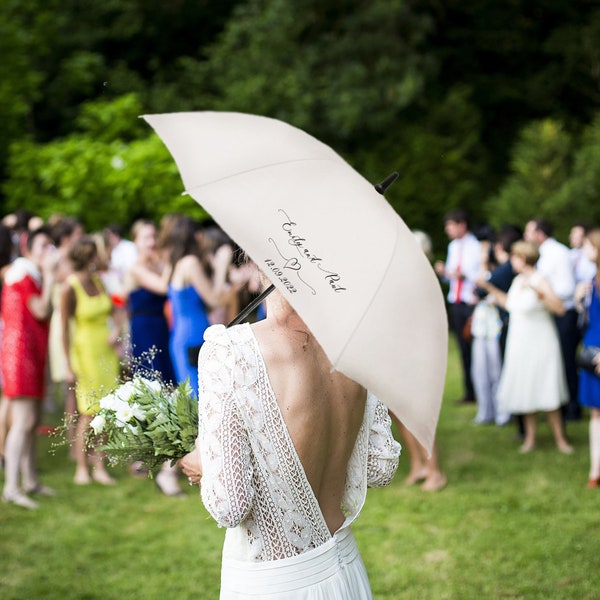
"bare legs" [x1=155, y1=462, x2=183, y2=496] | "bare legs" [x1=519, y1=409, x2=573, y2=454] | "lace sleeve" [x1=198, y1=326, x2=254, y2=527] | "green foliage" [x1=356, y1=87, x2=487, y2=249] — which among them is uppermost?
"lace sleeve" [x1=198, y1=326, x2=254, y2=527]

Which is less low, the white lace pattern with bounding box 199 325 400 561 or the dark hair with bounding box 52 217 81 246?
the white lace pattern with bounding box 199 325 400 561

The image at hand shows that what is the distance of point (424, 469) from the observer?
7.34 meters

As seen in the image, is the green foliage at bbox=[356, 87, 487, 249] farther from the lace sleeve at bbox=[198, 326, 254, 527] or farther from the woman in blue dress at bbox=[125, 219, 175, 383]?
the lace sleeve at bbox=[198, 326, 254, 527]

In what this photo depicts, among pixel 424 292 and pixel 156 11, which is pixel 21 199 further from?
pixel 424 292

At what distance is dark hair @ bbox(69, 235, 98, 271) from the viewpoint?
7.26 m

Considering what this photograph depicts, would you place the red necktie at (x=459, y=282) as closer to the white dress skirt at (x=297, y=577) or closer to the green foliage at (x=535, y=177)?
the white dress skirt at (x=297, y=577)

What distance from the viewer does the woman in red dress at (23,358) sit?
6.90 metres

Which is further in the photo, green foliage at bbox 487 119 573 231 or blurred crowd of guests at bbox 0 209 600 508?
green foliage at bbox 487 119 573 231

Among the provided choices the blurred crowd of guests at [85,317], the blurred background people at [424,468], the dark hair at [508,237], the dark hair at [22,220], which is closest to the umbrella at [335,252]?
the blurred crowd of guests at [85,317]

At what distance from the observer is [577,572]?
517cm

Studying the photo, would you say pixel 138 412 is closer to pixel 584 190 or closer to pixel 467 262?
pixel 467 262

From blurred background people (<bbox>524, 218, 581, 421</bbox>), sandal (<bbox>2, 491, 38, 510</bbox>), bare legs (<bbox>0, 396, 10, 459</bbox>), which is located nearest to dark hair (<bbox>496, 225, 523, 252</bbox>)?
blurred background people (<bbox>524, 218, 581, 421</bbox>)

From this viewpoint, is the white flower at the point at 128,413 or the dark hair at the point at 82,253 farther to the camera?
the dark hair at the point at 82,253

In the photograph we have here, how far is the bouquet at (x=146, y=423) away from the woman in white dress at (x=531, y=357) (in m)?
5.61
